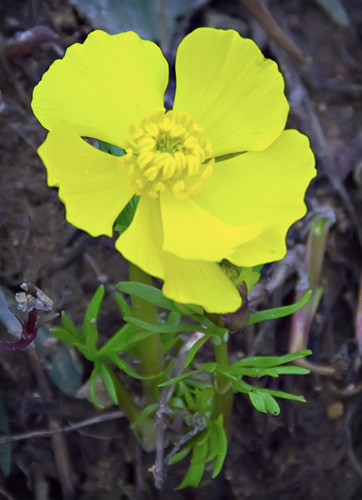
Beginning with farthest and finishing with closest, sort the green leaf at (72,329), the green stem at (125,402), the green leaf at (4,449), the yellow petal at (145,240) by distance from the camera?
the green leaf at (4,449) → the green stem at (125,402) → the green leaf at (72,329) → the yellow petal at (145,240)

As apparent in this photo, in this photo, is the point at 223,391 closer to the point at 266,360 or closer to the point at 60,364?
the point at 266,360

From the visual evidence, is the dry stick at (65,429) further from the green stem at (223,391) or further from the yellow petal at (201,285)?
the yellow petal at (201,285)

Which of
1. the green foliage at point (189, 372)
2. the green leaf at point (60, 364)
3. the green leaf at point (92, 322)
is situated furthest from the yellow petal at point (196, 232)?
the green leaf at point (60, 364)

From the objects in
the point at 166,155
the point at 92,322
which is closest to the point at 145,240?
the point at 166,155

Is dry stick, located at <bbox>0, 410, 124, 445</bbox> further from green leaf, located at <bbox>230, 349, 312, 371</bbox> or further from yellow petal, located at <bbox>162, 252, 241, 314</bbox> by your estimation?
yellow petal, located at <bbox>162, 252, 241, 314</bbox>

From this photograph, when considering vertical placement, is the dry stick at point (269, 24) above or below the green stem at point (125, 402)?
above

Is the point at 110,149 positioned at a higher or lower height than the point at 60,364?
higher
